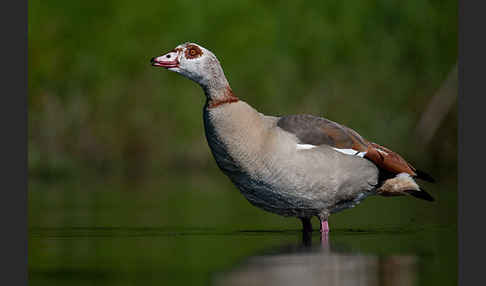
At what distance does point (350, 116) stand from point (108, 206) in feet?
17.8

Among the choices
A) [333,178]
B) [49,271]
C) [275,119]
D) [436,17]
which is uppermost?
[436,17]

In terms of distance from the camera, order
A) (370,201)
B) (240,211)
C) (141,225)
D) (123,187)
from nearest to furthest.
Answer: (141,225), (240,211), (370,201), (123,187)

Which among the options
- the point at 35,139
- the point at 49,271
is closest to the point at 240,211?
the point at 49,271

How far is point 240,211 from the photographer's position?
36.9 ft

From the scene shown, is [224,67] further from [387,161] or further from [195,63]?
[195,63]

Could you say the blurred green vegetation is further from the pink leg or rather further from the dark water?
the pink leg

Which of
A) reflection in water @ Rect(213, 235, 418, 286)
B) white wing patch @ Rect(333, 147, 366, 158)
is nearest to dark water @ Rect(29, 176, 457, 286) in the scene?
reflection in water @ Rect(213, 235, 418, 286)

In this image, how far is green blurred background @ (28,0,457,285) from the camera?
15.5 m

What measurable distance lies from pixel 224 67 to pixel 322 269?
34.7ft

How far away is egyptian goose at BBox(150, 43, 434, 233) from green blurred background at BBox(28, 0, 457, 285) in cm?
486

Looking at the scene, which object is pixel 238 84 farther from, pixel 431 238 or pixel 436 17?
pixel 431 238

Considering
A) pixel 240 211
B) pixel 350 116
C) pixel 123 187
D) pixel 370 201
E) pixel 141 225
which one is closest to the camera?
pixel 141 225

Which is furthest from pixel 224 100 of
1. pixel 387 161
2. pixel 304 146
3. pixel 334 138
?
pixel 387 161

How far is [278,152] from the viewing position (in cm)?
807
